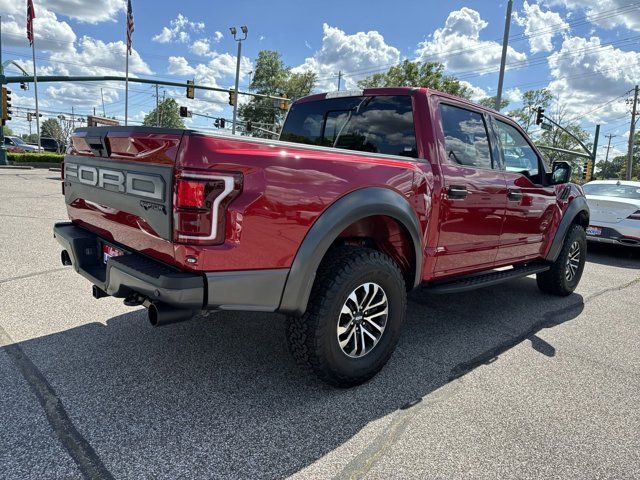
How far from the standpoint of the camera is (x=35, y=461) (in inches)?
78.2

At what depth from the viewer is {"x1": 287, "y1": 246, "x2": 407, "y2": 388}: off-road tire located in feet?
8.30

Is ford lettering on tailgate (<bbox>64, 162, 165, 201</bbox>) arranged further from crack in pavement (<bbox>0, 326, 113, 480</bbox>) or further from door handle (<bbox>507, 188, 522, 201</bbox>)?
door handle (<bbox>507, 188, 522, 201</bbox>)

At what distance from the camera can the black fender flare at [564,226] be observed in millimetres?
4855

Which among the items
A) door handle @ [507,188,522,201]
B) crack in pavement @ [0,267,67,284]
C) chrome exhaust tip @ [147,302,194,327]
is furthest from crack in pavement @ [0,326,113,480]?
door handle @ [507,188,522,201]

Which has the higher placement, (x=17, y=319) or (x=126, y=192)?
(x=126, y=192)

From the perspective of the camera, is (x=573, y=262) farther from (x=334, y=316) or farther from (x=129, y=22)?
(x=129, y=22)

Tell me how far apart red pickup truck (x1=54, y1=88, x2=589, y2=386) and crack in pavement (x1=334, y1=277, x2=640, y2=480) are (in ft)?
1.22

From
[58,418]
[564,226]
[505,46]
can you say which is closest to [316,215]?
[58,418]

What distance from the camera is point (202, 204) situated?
2064 millimetres

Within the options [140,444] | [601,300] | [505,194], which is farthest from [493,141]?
[140,444]

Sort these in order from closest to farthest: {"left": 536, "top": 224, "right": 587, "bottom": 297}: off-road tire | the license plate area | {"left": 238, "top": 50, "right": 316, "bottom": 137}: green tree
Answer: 1. the license plate area
2. {"left": 536, "top": 224, "right": 587, "bottom": 297}: off-road tire
3. {"left": 238, "top": 50, "right": 316, "bottom": 137}: green tree

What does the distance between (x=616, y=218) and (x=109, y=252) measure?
8374mm

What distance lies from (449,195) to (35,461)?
286cm

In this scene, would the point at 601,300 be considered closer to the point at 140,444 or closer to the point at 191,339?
the point at 191,339
